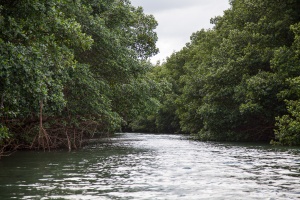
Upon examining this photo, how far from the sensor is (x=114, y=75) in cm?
3055

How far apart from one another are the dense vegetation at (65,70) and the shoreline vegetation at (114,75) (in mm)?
56

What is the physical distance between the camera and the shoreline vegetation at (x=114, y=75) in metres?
15.7

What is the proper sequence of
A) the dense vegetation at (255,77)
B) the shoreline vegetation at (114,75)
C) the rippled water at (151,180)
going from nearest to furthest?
the rippled water at (151,180) < the shoreline vegetation at (114,75) < the dense vegetation at (255,77)

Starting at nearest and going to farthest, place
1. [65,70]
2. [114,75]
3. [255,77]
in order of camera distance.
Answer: [65,70] < [114,75] < [255,77]

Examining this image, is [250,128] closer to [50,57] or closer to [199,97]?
[199,97]

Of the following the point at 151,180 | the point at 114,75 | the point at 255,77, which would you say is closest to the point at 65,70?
the point at 114,75

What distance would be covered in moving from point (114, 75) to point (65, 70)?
9.54m

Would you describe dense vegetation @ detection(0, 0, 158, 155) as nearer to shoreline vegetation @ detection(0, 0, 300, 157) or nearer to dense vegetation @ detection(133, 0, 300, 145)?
shoreline vegetation @ detection(0, 0, 300, 157)

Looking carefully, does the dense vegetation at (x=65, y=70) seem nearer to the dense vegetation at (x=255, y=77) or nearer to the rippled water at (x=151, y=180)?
the rippled water at (x=151, y=180)

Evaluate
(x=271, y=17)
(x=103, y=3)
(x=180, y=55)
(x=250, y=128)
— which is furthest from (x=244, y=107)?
(x=180, y=55)

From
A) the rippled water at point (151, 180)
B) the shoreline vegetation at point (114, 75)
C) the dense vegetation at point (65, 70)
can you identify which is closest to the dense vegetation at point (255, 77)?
the shoreline vegetation at point (114, 75)

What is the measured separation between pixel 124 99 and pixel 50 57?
1560 cm

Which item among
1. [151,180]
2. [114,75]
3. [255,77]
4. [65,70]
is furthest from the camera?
[255,77]

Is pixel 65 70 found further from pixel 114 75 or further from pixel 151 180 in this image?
pixel 151 180
